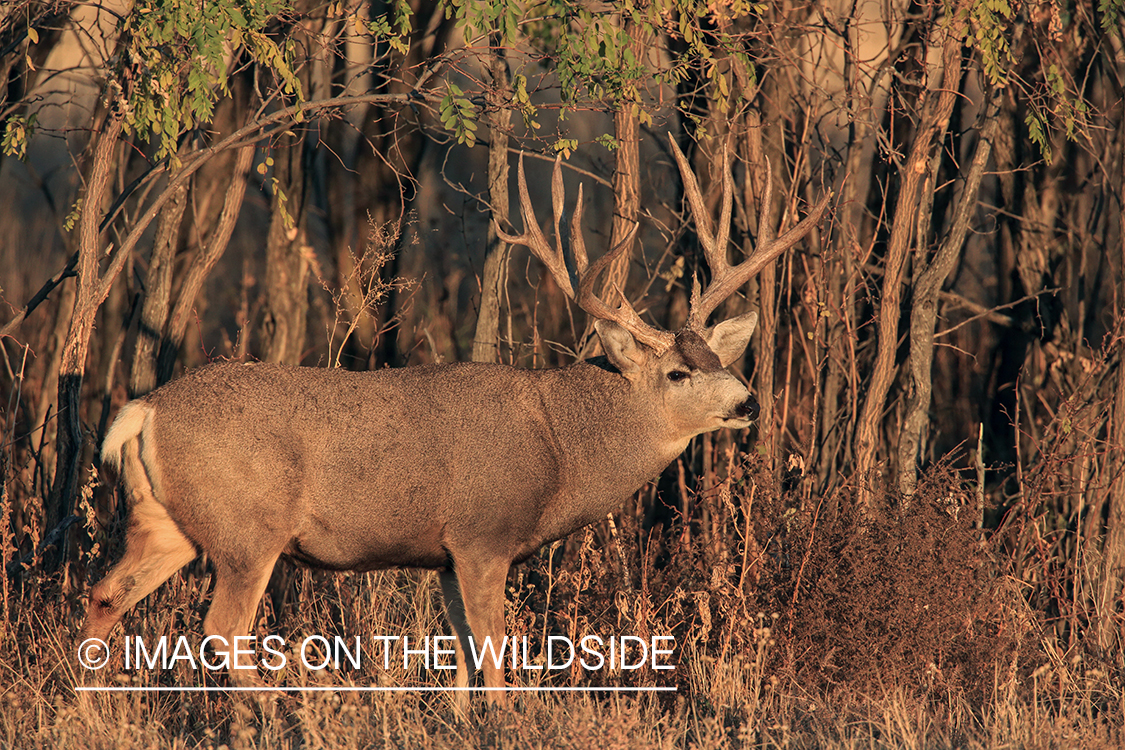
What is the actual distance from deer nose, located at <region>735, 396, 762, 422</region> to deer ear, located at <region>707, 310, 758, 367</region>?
1.63 ft

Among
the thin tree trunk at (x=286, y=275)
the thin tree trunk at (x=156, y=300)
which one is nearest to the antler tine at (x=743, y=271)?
the thin tree trunk at (x=156, y=300)

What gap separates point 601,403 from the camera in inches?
232

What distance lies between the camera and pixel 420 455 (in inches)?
215

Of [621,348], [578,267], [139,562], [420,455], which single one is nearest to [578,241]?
[578,267]

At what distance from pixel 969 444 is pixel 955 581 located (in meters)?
3.80

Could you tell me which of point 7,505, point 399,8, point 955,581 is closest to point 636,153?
point 399,8

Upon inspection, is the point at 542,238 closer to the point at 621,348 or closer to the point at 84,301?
the point at 621,348

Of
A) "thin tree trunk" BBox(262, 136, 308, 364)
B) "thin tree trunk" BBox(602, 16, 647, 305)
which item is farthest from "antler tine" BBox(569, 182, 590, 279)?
"thin tree trunk" BBox(262, 136, 308, 364)

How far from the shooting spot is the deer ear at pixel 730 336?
6.11 meters

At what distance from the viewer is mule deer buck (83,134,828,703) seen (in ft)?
17.1

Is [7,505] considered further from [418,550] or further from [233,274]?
[233,274]

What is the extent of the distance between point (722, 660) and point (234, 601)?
7.53 feet

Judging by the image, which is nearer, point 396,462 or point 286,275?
point 396,462

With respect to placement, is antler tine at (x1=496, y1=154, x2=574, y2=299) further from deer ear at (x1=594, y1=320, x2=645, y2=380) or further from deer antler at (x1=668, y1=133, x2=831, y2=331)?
deer antler at (x1=668, y1=133, x2=831, y2=331)
